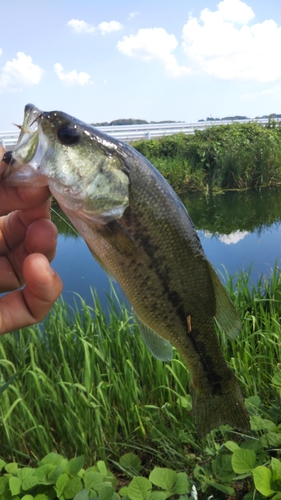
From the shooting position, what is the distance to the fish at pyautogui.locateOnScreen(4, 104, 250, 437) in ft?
5.02

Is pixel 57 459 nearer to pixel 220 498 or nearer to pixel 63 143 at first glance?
pixel 220 498

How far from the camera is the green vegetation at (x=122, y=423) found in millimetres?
2191

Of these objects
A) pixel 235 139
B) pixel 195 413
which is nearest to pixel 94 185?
pixel 195 413

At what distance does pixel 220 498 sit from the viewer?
7.63ft

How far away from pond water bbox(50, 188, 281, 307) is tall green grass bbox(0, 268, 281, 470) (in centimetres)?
108

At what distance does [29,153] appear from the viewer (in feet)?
4.94

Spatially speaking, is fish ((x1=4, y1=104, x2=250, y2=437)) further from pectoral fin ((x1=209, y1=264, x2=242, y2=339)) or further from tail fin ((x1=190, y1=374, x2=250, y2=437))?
tail fin ((x1=190, y1=374, x2=250, y2=437))

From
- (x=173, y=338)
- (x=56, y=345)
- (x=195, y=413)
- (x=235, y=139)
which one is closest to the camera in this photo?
(x=173, y=338)

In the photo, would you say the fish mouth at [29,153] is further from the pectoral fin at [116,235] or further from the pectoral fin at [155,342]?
the pectoral fin at [155,342]

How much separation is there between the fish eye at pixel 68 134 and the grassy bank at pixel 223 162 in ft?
35.2

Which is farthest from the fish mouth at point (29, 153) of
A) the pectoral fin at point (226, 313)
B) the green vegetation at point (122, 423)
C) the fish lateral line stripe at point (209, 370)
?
the green vegetation at point (122, 423)

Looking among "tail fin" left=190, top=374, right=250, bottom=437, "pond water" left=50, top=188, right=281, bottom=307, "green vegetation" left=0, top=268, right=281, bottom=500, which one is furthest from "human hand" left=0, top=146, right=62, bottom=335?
"pond water" left=50, top=188, right=281, bottom=307

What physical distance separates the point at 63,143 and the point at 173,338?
2.92ft

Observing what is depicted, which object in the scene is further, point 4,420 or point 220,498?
point 4,420
